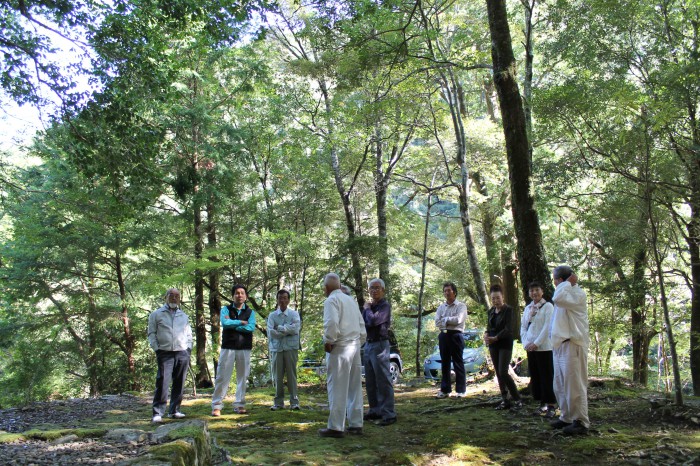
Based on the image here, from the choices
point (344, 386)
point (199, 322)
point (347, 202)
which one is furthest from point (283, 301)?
point (347, 202)

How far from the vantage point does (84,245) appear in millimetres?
15109

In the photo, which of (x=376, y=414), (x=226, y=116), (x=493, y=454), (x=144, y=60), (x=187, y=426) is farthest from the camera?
(x=226, y=116)

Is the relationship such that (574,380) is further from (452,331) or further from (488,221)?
(488,221)

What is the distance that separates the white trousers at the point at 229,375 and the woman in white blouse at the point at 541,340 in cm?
404

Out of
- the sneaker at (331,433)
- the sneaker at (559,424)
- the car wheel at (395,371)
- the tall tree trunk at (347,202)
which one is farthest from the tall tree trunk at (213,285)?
the sneaker at (559,424)

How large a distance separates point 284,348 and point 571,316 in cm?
410

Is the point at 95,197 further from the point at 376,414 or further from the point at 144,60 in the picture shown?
the point at 376,414

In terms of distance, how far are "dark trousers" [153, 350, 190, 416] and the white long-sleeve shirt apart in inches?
91.0

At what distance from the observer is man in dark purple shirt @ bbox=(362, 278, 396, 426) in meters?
6.30

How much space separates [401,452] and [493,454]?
2.77 feet

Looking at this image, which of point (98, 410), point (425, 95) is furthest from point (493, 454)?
point (425, 95)

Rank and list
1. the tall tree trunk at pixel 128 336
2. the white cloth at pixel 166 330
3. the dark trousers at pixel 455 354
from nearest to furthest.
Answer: the white cloth at pixel 166 330
the dark trousers at pixel 455 354
the tall tree trunk at pixel 128 336

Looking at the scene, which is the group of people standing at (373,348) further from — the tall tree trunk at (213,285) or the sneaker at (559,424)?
the tall tree trunk at (213,285)

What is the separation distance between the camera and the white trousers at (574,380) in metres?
5.08
